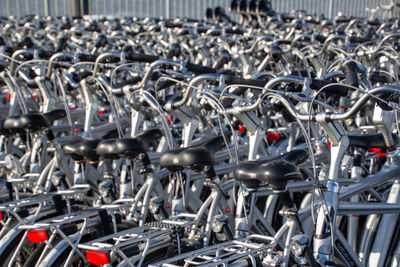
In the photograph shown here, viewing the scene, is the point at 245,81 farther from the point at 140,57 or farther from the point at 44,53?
the point at 44,53

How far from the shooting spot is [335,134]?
2977 mm

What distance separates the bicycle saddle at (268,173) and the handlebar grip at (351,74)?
1109 mm

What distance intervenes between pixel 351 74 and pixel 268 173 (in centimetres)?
139

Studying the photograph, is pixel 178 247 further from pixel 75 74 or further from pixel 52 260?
pixel 75 74

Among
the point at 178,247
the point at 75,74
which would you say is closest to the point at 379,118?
the point at 178,247

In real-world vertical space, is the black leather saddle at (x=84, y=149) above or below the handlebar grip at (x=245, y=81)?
below

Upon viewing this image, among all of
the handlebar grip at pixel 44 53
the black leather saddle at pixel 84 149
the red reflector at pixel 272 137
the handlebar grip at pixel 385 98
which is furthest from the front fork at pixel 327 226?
the handlebar grip at pixel 44 53

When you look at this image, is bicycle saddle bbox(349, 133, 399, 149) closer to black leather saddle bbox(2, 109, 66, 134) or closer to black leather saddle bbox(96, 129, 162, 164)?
black leather saddle bbox(96, 129, 162, 164)

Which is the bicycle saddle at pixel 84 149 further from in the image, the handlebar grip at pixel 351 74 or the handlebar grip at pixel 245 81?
the handlebar grip at pixel 351 74

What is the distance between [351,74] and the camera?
3896 millimetres

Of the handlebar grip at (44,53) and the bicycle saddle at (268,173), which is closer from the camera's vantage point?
the bicycle saddle at (268,173)

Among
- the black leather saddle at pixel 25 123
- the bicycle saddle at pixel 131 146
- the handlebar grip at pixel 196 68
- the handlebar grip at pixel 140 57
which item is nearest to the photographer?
the bicycle saddle at pixel 131 146

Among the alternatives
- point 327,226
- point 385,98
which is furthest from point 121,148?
point 385,98

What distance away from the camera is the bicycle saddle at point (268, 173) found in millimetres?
2832
